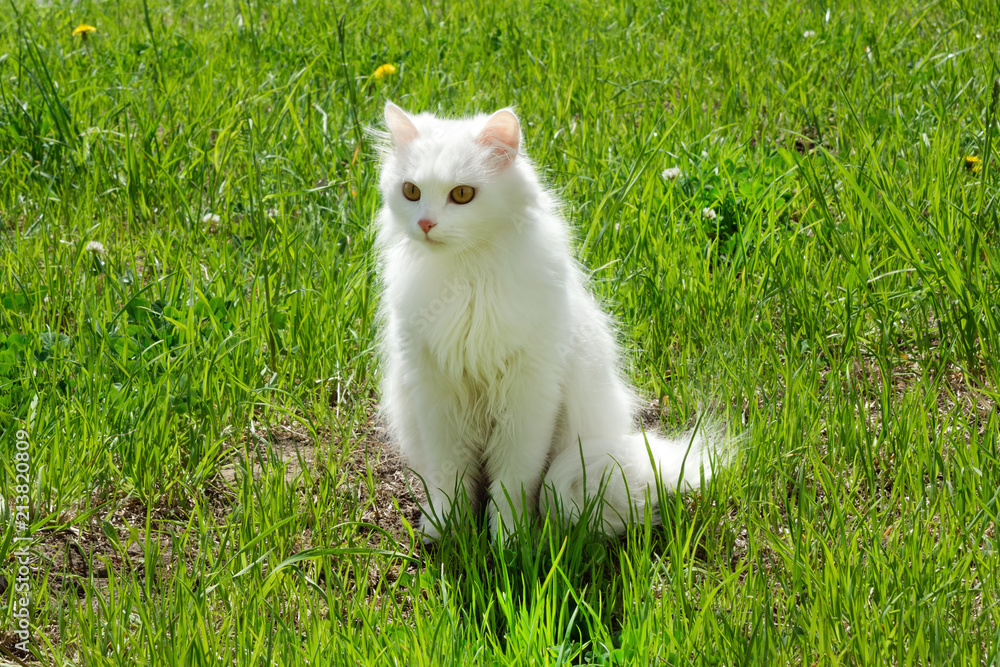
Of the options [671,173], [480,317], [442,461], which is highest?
[671,173]

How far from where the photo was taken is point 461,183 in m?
1.91

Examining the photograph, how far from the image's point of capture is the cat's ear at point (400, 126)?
79.6 inches

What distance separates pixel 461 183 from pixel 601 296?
92 centimetres

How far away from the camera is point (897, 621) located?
1.56 metres

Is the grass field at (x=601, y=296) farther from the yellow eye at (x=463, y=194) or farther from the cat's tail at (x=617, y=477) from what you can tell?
the yellow eye at (x=463, y=194)

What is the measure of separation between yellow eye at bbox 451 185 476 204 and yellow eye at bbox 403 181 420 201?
3.9 inches

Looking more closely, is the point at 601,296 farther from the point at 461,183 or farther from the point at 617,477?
the point at 461,183

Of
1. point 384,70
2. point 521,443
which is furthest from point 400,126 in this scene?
point 384,70

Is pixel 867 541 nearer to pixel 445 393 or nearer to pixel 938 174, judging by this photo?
pixel 445 393

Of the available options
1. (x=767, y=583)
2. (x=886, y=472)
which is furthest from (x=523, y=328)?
(x=886, y=472)

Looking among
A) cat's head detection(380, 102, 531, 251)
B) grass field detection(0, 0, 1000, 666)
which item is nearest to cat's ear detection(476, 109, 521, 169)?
cat's head detection(380, 102, 531, 251)

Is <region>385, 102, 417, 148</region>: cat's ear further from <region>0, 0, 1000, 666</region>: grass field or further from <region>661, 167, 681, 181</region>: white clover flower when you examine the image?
<region>661, 167, 681, 181</region>: white clover flower

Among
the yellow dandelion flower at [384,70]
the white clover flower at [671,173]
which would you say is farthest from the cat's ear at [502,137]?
the yellow dandelion flower at [384,70]

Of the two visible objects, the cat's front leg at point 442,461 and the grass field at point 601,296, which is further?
the cat's front leg at point 442,461
